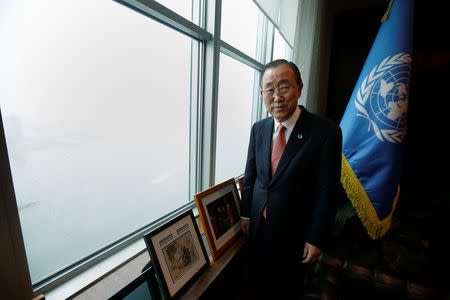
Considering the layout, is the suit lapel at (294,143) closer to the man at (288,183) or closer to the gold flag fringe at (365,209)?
the man at (288,183)

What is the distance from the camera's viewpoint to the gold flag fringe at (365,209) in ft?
4.03

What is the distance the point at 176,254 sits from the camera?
2.01 ft

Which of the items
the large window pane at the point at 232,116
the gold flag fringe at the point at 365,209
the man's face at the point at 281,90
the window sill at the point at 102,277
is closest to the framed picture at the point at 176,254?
the window sill at the point at 102,277

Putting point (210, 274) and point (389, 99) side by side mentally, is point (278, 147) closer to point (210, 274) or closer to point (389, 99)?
point (210, 274)

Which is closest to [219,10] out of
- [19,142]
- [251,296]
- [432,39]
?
[19,142]

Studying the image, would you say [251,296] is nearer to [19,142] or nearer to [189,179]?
[189,179]

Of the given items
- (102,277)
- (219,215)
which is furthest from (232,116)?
(102,277)

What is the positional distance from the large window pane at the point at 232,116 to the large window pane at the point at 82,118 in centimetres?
49

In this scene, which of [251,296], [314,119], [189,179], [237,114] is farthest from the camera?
[237,114]

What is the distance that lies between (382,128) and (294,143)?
0.96 m

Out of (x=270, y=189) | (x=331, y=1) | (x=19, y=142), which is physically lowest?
(x=270, y=189)

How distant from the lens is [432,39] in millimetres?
1753

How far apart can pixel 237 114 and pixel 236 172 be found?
56 cm

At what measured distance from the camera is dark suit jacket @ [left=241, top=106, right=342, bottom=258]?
73 cm
